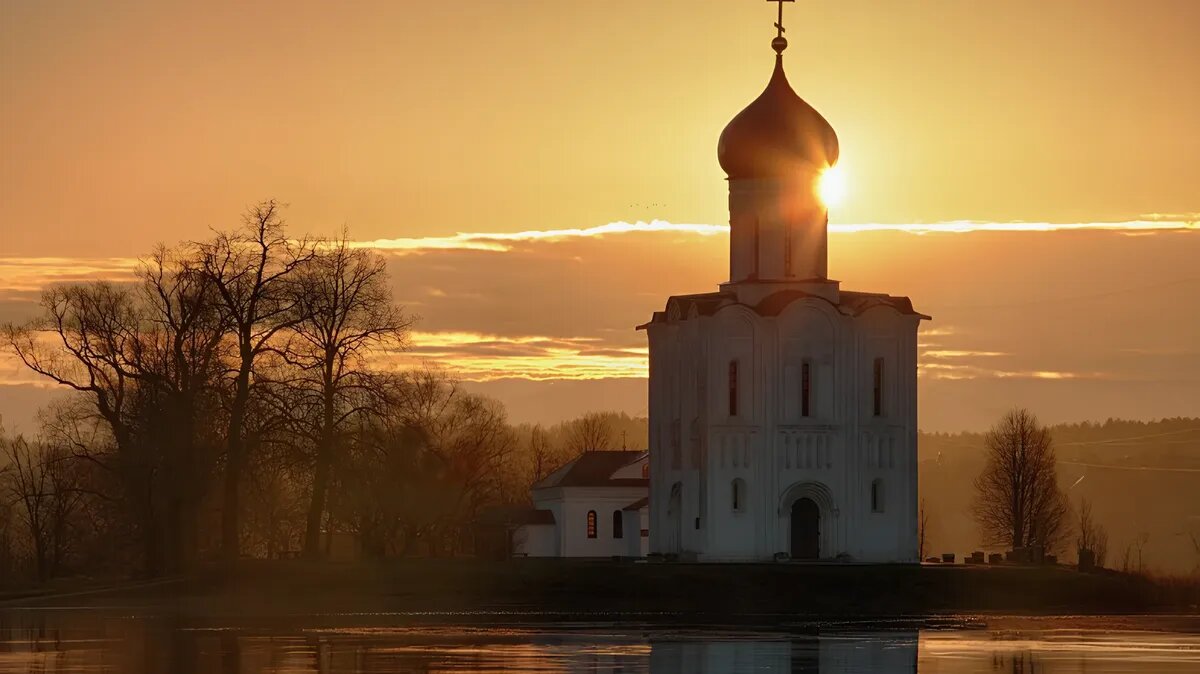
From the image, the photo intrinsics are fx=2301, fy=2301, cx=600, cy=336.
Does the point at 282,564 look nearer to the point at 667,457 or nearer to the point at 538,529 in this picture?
the point at 667,457

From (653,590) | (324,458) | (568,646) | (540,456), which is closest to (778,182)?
(653,590)

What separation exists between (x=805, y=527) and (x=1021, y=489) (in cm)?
1932

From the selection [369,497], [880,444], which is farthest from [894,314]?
[369,497]

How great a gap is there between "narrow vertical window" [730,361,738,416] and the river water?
1882 cm

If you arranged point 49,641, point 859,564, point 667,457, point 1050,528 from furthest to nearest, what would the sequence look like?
point 1050,528 < point 667,457 < point 859,564 < point 49,641

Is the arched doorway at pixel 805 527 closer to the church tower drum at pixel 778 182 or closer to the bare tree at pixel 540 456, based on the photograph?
the church tower drum at pixel 778 182

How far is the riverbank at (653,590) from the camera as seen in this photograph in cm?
5862

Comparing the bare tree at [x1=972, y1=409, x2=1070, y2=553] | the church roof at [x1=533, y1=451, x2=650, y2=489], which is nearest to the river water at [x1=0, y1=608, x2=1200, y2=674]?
the bare tree at [x1=972, y1=409, x2=1070, y2=553]

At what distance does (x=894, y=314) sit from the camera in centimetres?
7188

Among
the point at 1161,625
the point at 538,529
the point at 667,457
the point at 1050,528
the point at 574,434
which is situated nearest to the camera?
the point at 1161,625

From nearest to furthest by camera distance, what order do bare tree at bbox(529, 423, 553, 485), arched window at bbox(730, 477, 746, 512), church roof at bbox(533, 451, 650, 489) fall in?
arched window at bbox(730, 477, 746, 512)
church roof at bbox(533, 451, 650, 489)
bare tree at bbox(529, 423, 553, 485)

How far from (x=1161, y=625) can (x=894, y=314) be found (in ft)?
75.4

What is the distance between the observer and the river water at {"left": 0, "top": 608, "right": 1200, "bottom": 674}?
36.1m

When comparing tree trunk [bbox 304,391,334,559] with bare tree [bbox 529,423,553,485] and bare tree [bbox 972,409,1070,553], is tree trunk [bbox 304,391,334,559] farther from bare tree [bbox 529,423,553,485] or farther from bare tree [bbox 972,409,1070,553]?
bare tree [bbox 529,423,553,485]
